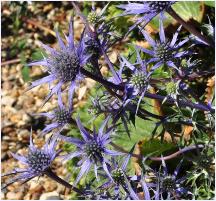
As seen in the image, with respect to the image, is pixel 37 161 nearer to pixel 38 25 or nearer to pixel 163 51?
pixel 163 51

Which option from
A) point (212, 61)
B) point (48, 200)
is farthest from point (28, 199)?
point (212, 61)

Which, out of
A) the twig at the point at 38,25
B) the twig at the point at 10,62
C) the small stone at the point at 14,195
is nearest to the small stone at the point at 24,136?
the small stone at the point at 14,195

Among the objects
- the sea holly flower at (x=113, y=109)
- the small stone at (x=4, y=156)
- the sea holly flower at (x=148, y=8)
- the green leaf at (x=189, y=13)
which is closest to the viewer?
the sea holly flower at (x=148, y=8)

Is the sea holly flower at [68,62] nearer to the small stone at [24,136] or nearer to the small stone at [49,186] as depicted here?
the small stone at [49,186]

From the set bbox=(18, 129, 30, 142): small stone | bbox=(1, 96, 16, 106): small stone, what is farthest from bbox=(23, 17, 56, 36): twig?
bbox=(18, 129, 30, 142): small stone

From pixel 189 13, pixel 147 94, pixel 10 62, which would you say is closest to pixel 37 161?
pixel 147 94

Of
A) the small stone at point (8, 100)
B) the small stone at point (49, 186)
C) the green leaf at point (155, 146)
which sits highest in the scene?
the small stone at point (8, 100)

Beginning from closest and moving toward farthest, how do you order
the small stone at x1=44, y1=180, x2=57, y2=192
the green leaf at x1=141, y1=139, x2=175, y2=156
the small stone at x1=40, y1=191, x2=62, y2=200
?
the green leaf at x1=141, y1=139, x2=175, y2=156 → the small stone at x1=40, y1=191, x2=62, y2=200 → the small stone at x1=44, y1=180, x2=57, y2=192

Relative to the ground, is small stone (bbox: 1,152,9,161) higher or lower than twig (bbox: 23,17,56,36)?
lower

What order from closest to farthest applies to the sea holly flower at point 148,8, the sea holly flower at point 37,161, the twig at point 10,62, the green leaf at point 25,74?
the sea holly flower at point 148,8, the sea holly flower at point 37,161, the green leaf at point 25,74, the twig at point 10,62

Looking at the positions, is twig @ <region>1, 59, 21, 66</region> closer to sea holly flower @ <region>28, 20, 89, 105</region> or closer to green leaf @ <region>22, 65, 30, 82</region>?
green leaf @ <region>22, 65, 30, 82</region>

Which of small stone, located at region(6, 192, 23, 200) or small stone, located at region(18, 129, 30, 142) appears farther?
small stone, located at region(18, 129, 30, 142)
